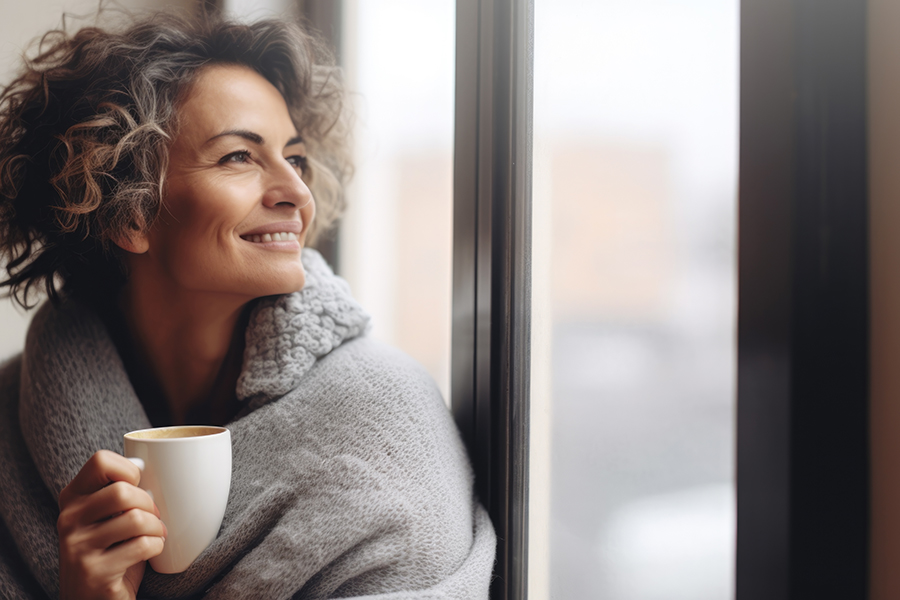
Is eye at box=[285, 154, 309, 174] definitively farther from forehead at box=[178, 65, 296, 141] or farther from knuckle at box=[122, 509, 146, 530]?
knuckle at box=[122, 509, 146, 530]

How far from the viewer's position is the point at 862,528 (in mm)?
316

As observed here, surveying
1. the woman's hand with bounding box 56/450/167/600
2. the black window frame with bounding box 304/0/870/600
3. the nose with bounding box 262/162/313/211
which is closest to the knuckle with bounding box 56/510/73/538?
the woman's hand with bounding box 56/450/167/600

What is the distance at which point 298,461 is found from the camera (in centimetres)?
64

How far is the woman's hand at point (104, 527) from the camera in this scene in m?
0.51

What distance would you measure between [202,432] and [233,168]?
12.4 inches

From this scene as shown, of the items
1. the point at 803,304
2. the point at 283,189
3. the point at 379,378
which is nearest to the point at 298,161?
the point at 283,189

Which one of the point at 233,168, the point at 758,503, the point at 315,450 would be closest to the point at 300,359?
the point at 315,450

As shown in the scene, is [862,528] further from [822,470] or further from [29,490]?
[29,490]

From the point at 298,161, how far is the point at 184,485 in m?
0.47

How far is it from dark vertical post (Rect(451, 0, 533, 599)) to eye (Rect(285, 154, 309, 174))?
0.73 ft

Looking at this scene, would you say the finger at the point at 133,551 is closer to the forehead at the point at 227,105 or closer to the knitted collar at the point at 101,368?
the knitted collar at the point at 101,368

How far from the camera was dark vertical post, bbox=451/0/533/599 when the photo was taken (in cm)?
Answer: 68

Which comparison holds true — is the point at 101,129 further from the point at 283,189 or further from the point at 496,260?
the point at 496,260

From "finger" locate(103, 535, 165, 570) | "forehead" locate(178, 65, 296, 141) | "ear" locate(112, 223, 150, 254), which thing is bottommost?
"finger" locate(103, 535, 165, 570)
